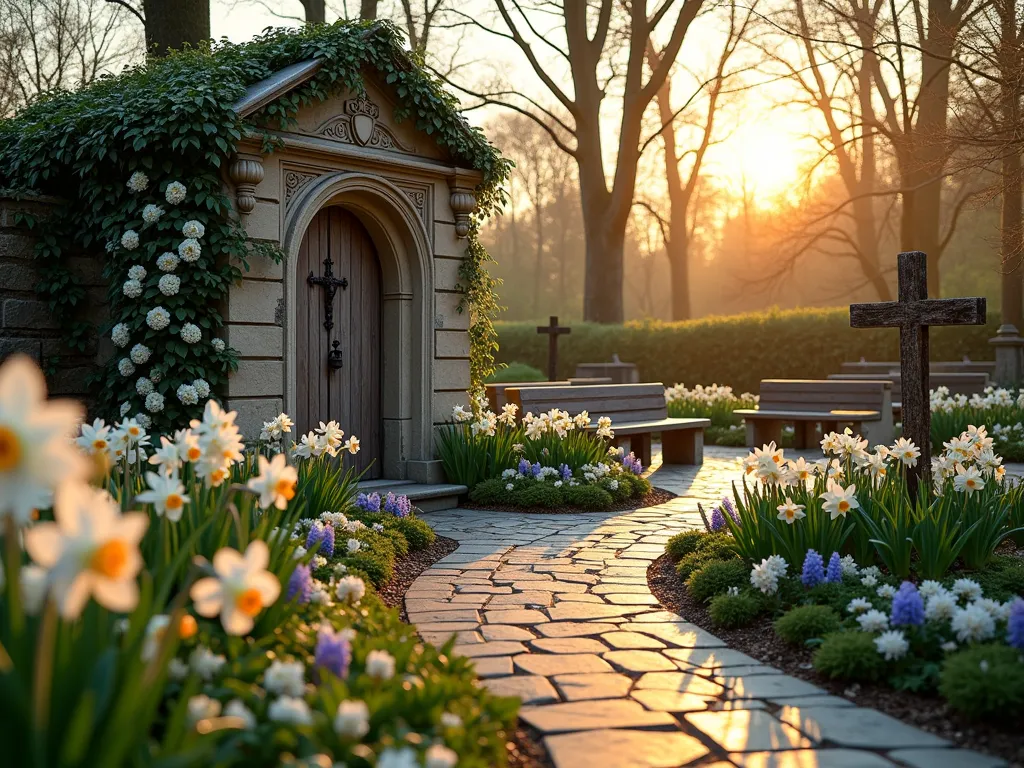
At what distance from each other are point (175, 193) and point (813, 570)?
5.15 metres

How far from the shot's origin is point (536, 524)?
299 inches

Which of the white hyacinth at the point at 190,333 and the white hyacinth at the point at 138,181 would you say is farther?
the white hyacinth at the point at 138,181

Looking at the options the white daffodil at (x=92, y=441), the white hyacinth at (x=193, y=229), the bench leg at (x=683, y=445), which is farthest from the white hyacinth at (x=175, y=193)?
the bench leg at (x=683, y=445)

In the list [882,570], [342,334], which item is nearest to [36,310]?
[342,334]

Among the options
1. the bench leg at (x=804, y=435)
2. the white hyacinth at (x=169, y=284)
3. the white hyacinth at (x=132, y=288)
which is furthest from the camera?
the bench leg at (x=804, y=435)

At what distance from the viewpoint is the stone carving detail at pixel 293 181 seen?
7.86m

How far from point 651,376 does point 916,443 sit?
47.9 ft

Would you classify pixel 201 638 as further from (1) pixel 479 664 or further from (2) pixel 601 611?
(2) pixel 601 611

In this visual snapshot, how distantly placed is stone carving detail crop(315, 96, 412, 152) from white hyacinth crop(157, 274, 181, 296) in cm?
181

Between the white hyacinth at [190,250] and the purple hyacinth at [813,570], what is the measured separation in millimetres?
4765

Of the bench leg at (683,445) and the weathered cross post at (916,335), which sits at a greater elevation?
the weathered cross post at (916,335)

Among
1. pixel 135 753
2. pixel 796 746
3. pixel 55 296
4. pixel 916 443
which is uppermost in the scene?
pixel 55 296

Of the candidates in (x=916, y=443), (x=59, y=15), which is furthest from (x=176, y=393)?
(x=59, y=15)

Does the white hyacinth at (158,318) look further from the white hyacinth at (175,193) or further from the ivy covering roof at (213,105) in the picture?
the ivy covering roof at (213,105)
